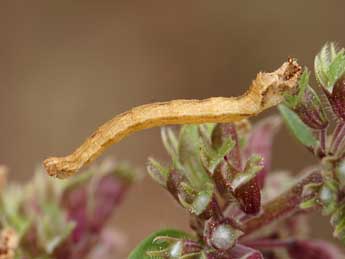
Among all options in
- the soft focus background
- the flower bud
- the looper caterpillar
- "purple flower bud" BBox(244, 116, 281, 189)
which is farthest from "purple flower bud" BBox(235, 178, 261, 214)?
the soft focus background

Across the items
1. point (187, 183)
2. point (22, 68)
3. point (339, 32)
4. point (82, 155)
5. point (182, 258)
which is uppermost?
point (22, 68)

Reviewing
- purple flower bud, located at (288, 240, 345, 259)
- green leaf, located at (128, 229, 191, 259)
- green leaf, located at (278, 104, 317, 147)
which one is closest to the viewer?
green leaf, located at (128, 229, 191, 259)

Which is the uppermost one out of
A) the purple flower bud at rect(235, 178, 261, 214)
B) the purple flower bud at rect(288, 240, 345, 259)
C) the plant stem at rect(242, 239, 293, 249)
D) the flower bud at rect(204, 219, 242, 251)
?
the purple flower bud at rect(235, 178, 261, 214)

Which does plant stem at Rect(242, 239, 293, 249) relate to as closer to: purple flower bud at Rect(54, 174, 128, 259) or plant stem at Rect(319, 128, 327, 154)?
plant stem at Rect(319, 128, 327, 154)

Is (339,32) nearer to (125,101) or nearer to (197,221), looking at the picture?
(125,101)

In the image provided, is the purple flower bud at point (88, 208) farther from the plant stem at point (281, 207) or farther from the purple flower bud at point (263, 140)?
the plant stem at point (281, 207)

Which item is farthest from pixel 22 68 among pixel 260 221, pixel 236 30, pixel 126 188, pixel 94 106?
pixel 260 221

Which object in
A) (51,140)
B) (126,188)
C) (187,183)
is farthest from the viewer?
(51,140)

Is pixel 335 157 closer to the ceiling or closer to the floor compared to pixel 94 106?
closer to the floor

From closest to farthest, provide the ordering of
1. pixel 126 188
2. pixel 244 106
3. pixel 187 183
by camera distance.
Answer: pixel 244 106 → pixel 187 183 → pixel 126 188
